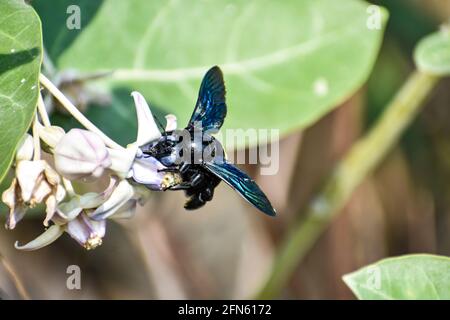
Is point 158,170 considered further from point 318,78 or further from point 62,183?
point 318,78

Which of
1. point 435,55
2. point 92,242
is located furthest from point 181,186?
point 435,55

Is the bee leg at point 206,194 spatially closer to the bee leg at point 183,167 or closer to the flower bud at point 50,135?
the bee leg at point 183,167

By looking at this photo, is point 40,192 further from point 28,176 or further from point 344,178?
point 344,178

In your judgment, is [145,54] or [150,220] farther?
[150,220]

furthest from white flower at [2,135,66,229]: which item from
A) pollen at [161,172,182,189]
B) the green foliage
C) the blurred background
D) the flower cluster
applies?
the blurred background
